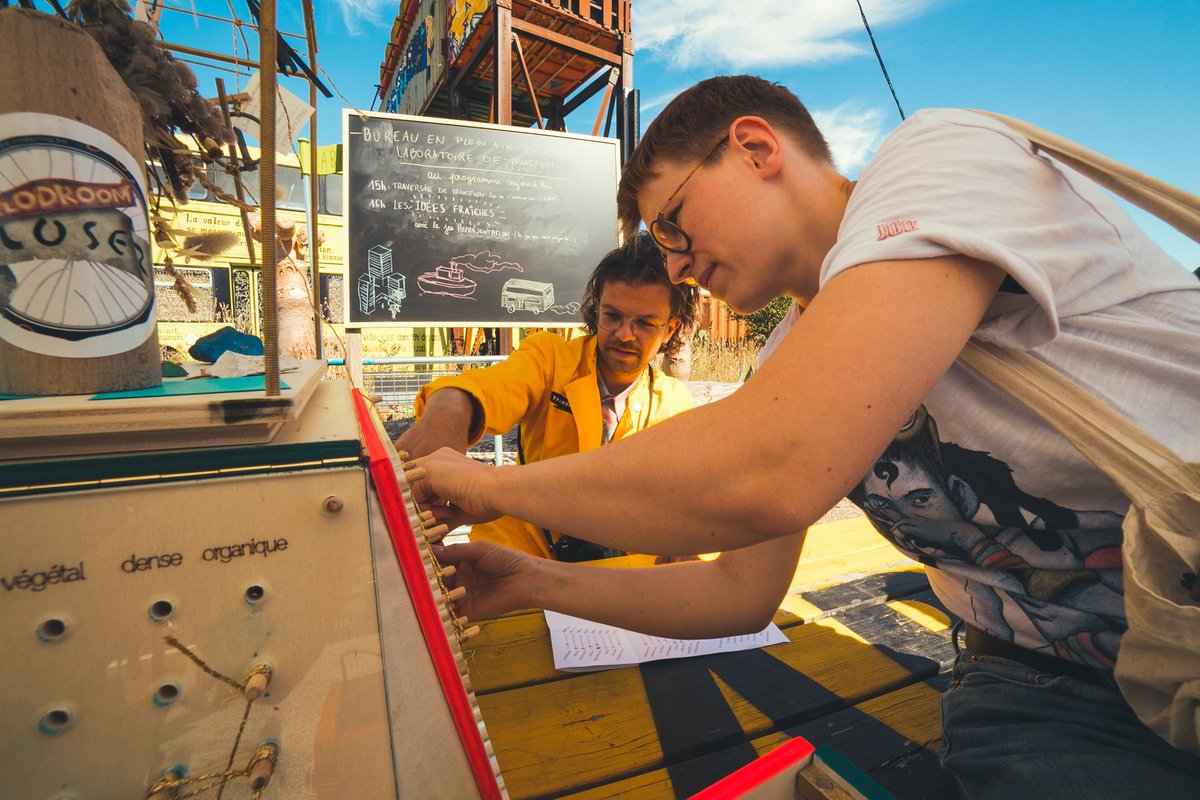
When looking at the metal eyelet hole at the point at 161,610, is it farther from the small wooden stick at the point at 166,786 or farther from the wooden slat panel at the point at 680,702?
the wooden slat panel at the point at 680,702

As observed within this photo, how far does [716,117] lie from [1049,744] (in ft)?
3.66

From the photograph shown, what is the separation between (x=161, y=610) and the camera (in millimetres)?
457

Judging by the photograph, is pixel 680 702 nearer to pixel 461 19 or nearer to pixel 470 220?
pixel 470 220

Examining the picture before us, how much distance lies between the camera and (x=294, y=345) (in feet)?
19.2

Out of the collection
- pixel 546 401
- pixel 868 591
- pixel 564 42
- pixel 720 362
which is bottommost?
pixel 720 362

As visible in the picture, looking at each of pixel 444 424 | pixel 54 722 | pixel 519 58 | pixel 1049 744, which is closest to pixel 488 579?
pixel 54 722

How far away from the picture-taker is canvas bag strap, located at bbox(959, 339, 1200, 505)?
1.77 ft

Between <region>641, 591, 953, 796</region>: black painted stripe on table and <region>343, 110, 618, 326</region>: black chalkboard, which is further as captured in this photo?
<region>343, 110, 618, 326</region>: black chalkboard

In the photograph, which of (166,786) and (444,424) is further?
(444,424)

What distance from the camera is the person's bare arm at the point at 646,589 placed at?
1030 mm

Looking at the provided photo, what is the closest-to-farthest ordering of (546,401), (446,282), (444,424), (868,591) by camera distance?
(868,591) < (444,424) < (546,401) < (446,282)

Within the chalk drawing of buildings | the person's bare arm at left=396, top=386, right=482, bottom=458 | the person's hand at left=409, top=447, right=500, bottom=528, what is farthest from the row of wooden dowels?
the chalk drawing of buildings

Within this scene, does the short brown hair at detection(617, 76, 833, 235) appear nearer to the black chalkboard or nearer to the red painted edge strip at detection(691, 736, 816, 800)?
the red painted edge strip at detection(691, 736, 816, 800)

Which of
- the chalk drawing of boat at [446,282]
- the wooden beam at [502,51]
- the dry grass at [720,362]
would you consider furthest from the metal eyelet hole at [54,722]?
the dry grass at [720,362]
